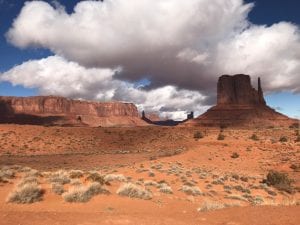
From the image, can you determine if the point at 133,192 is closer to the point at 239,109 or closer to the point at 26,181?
the point at 26,181

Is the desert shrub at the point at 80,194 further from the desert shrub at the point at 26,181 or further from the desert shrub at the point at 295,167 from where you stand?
the desert shrub at the point at 295,167

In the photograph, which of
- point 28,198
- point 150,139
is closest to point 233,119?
point 150,139

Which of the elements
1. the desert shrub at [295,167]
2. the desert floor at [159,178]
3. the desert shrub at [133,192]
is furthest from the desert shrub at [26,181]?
the desert shrub at [295,167]

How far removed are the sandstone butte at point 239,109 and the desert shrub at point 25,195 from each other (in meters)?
91.2

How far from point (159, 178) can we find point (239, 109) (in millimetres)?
100278

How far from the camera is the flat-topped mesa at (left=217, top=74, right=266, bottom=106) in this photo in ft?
412

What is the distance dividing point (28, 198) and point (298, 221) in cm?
874

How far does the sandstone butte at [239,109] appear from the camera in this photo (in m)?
105

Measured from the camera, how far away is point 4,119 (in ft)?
506

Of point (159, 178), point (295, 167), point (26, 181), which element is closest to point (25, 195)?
point (26, 181)

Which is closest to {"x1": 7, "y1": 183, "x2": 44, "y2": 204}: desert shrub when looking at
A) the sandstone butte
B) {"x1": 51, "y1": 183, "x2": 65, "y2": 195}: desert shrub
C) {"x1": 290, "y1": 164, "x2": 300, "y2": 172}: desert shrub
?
{"x1": 51, "y1": 183, "x2": 65, "y2": 195}: desert shrub

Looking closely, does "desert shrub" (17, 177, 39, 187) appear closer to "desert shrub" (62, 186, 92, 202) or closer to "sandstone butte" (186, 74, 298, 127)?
"desert shrub" (62, 186, 92, 202)

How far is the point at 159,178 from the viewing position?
23266 millimetres

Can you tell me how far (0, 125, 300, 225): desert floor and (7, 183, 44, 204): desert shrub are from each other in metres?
0.24
